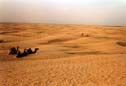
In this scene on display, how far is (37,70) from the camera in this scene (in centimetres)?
297

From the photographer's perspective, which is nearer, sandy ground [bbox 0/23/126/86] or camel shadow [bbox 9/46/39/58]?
sandy ground [bbox 0/23/126/86]

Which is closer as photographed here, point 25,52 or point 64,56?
point 25,52

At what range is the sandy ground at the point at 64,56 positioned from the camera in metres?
2.69

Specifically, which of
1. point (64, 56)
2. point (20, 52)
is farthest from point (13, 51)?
point (64, 56)

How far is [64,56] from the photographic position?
3.80 metres

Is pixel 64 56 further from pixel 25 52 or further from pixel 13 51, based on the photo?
pixel 13 51

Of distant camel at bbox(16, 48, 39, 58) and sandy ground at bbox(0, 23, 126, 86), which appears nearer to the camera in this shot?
sandy ground at bbox(0, 23, 126, 86)

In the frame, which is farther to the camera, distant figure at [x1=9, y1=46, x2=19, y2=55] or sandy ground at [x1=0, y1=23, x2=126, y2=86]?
distant figure at [x1=9, y1=46, x2=19, y2=55]

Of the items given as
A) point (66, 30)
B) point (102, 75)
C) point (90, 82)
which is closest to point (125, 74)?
point (102, 75)

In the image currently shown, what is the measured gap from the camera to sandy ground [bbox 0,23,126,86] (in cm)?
269

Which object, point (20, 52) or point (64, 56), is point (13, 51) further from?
point (64, 56)

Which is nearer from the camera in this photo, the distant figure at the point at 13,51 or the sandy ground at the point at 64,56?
the sandy ground at the point at 64,56

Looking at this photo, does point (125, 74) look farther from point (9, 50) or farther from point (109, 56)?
point (9, 50)

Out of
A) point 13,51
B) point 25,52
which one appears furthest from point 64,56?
point 13,51
